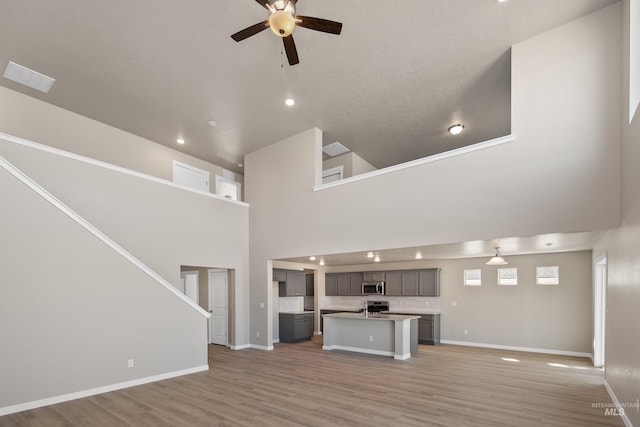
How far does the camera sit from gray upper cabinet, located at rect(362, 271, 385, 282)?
34.2ft

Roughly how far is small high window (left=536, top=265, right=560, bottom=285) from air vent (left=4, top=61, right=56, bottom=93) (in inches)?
439

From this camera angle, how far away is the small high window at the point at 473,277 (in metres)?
9.08

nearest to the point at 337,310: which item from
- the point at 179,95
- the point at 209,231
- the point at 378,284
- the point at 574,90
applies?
the point at 378,284

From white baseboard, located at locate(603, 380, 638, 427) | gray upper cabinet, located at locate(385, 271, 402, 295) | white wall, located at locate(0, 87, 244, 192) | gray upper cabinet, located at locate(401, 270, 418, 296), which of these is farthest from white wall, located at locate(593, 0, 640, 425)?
white wall, located at locate(0, 87, 244, 192)

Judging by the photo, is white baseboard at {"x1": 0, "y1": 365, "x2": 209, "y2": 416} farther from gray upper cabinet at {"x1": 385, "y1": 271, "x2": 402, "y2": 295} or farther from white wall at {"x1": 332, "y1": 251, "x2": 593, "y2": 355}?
white wall at {"x1": 332, "y1": 251, "x2": 593, "y2": 355}

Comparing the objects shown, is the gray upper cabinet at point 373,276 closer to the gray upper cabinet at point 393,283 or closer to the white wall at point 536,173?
the gray upper cabinet at point 393,283

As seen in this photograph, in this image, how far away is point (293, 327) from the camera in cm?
949

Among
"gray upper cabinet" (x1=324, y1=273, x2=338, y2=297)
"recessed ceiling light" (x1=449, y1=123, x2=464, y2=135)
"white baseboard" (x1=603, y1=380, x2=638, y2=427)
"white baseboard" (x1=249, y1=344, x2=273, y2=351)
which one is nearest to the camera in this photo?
"white baseboard" (x1=603, y1=380, x2=638, y2=427)

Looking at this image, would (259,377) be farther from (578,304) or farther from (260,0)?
(578,304)

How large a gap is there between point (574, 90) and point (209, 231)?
7487 millimetres

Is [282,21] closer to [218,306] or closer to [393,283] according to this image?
[218,306]

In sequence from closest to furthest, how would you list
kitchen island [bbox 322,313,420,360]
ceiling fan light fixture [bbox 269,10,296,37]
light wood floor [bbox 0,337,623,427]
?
1. ceiling fan light fixture [bbox 269,10,296,37]
2. light wood floor [bbox 0,337,623,427]
3. kitchen island [bbox 322,313,420,360]

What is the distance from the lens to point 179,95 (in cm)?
659

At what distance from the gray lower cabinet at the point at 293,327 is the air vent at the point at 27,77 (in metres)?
7.54
